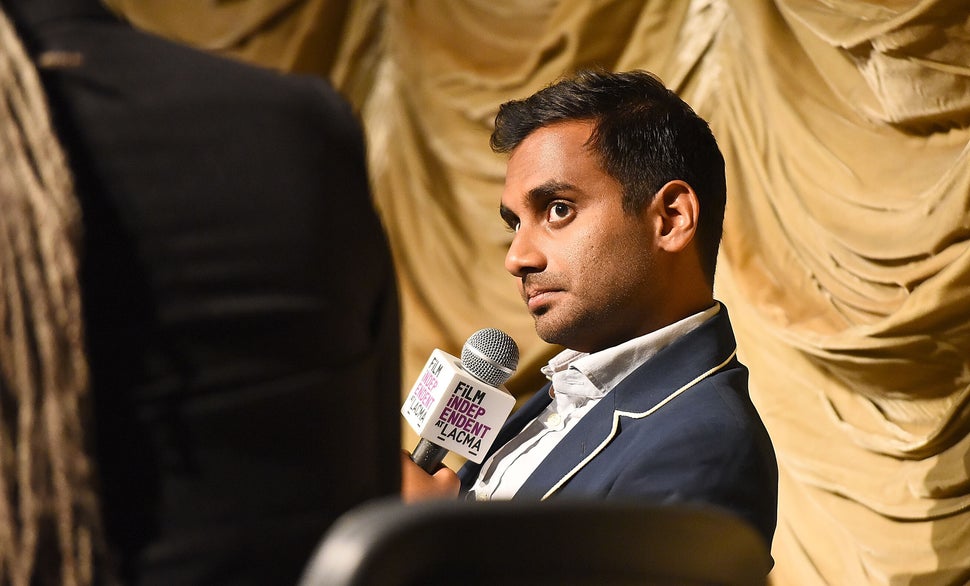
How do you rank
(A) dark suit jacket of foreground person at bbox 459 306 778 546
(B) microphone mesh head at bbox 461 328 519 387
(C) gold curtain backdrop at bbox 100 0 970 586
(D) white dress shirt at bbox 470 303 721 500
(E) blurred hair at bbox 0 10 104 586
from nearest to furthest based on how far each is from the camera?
(E) blurred hair at bbox 0 10 104 586 < (A) dark suit jacket of foreground person at bbox 459 306 778 546 < (D) white dress shirt at bbox 470 303 721 500 < (B) microphone mesh head at bbox 461 328 519 387 < (C) gold curtain backdrop at bbox 100 0 970 586

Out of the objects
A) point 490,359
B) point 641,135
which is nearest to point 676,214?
point 641,135

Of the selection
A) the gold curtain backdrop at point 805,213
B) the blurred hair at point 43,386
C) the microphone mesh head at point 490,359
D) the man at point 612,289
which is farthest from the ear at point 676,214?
the blurred hair at point 43,386

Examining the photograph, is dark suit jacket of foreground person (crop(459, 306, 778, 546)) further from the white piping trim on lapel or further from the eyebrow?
the eyebrow

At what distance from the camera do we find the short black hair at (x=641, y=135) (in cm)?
150

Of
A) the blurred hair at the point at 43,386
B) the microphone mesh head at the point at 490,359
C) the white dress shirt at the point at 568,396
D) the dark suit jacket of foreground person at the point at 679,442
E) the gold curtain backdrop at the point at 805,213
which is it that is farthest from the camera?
the gold curtain backdrop at the point at 805,213

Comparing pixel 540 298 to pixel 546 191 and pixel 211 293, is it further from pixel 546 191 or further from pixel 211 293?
pixel 211 293

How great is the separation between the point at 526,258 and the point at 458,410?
258 millimetres

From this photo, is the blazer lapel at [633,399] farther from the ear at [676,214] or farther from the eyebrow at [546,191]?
the eyebrow at [546,191]

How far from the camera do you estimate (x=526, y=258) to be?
1.48 metres

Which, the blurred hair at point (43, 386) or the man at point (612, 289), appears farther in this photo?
the man at point (612, 289)

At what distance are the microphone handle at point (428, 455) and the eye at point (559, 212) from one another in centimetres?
39

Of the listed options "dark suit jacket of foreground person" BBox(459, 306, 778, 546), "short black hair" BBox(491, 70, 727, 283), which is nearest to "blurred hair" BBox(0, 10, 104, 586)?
"dark suit jacket of foreground person" BBox(459, 306, 778, 546)

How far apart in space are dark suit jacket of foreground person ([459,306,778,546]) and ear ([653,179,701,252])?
5.1 inches

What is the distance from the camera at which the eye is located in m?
1.49
